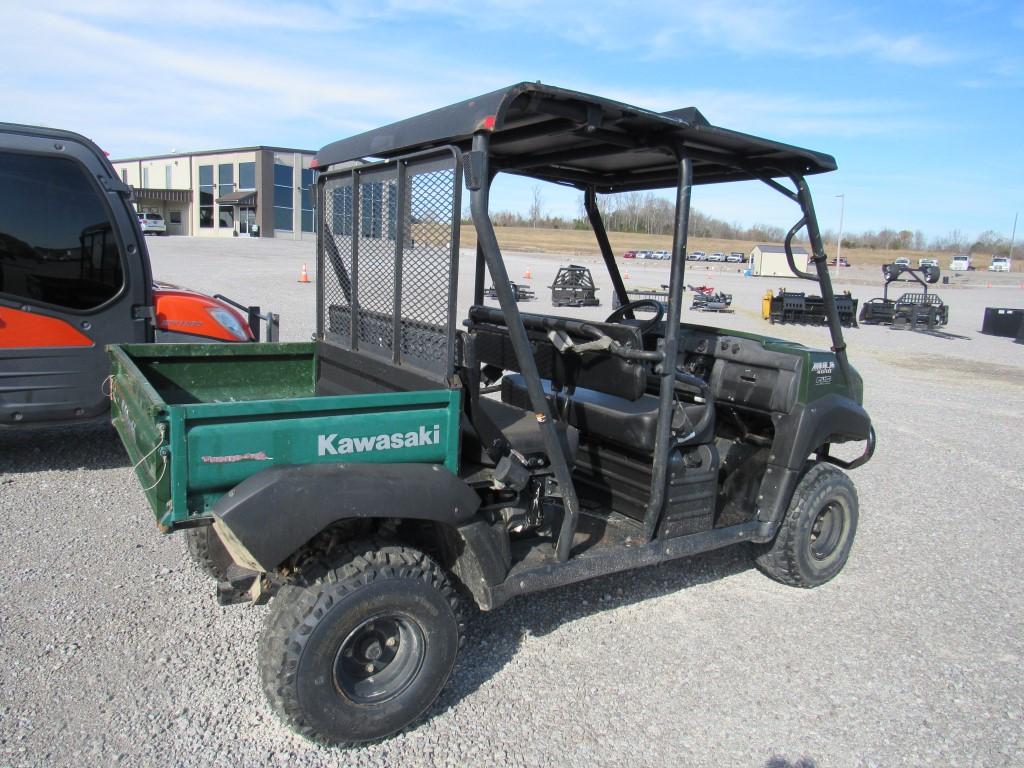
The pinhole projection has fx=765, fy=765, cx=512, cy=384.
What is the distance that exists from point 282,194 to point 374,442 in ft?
176

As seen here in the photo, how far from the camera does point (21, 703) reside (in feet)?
9.09

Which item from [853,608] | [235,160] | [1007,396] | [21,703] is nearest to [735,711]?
[853,608]

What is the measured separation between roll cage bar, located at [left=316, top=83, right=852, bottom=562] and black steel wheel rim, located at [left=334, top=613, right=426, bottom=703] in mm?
694

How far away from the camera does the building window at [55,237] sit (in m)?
4.96

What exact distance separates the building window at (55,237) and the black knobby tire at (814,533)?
459 cm

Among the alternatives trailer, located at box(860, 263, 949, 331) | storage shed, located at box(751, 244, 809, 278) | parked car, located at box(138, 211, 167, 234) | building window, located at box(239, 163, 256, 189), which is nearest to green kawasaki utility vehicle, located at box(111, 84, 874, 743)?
trailer, located at box(860, 263, 949, 331)

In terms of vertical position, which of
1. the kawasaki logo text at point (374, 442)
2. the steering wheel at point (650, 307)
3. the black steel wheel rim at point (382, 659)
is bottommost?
the black steel wheel rim at point (382, 659)

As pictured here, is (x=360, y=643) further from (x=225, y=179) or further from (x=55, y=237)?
(x=225, y=179)

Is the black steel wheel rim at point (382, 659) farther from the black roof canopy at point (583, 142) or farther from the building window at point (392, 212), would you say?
the black roof canopy at point (583, 142)

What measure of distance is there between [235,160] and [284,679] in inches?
2216

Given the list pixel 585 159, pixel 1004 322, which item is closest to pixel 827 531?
pixel 585 159

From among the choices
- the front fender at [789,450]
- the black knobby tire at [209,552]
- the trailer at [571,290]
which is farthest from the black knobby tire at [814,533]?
the trailer at [571,290]

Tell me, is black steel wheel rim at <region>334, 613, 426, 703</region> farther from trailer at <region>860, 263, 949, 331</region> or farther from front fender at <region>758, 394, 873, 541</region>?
trailer at <region>860, 263, 949, 331</region>

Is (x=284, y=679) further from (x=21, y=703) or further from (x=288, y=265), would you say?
(x=288, y=265)
